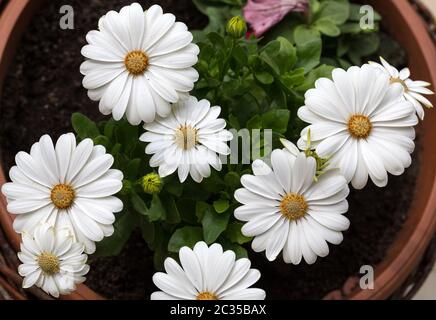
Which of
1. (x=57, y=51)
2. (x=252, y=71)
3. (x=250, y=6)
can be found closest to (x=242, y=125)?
(x=252, y=71)

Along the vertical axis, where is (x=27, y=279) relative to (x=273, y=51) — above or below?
below

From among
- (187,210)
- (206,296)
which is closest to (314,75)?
(187,210)

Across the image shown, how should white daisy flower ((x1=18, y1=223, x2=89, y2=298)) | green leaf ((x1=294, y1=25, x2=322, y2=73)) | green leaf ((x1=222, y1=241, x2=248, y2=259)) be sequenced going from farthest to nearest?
green leaf ((x1=294, y1=25, x2=322, y2=73)), green leaf ((x1=222, y1=241, x2=248, y2=259)), white daisy flower ((x1=18, y1=223, x2=89, y2=298))

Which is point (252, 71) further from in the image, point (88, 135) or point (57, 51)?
point (57, 51)

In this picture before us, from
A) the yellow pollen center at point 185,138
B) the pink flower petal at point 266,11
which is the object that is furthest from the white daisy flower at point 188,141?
the pink flower petal at point 266,11

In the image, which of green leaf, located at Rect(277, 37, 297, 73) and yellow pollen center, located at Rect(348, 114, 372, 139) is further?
green leaf, located at Rect(277, 37, 297, 73)

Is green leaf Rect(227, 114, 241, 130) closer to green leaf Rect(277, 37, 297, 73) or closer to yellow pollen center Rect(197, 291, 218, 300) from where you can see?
green leaf Rect(277, 37, 297, 73)

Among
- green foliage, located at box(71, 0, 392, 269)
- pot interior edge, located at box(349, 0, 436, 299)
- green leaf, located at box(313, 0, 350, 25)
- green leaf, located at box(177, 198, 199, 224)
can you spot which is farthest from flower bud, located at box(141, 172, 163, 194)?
green leaf, located at box(313, 0, 350, 25)

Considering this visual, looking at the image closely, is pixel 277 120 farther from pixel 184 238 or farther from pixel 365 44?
pixel 365 44

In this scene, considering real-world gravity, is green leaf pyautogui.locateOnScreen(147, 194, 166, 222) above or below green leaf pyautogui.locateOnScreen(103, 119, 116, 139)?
below
